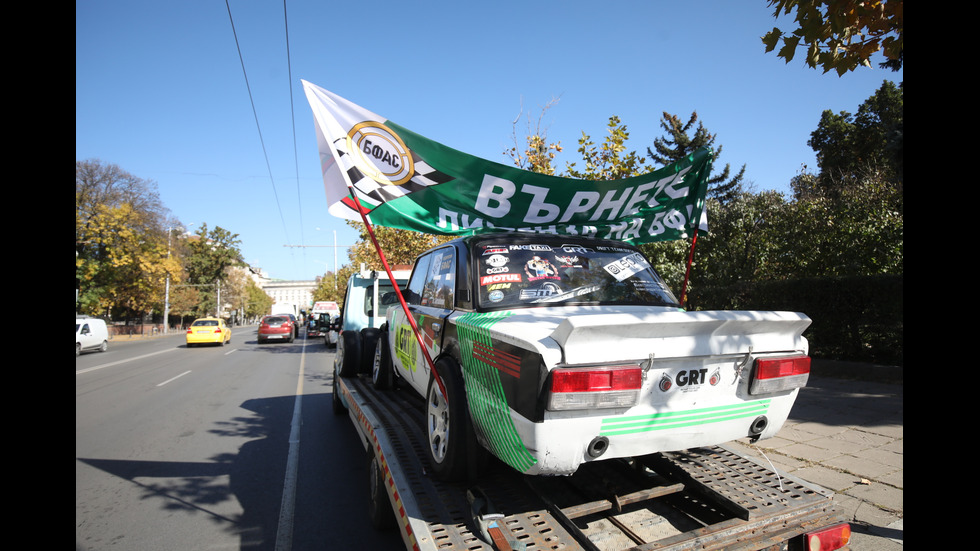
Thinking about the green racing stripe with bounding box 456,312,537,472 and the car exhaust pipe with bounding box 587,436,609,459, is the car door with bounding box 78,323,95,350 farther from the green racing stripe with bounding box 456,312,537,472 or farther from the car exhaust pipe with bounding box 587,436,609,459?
the car exhaust pipe with bounding box 587,436,609,459

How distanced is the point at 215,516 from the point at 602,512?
3232mm

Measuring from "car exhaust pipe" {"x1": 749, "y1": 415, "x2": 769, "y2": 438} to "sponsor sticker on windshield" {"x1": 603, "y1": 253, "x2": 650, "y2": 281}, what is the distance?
1.27m

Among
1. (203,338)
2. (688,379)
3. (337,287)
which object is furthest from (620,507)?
(337,287)

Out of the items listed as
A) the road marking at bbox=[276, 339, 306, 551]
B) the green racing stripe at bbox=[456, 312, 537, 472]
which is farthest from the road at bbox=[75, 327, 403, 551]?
the green racing stripe at bbox=[456, 312, 537, 472]

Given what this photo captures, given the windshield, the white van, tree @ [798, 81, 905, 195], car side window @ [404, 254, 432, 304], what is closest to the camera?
the windshield

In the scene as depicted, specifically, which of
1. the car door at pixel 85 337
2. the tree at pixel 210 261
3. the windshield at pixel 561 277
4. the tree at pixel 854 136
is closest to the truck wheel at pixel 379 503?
the windshield at pixel 561 277

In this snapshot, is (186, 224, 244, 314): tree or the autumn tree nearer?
the autumn tree

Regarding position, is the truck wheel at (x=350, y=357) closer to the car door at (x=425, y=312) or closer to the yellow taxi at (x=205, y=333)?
the car door at (x=425, y=312)

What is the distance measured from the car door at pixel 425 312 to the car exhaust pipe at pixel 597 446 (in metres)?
1.50

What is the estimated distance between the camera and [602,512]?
2.88 metres

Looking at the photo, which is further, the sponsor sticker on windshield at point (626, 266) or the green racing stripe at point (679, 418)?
the sponsor sticker on windshield at point (626, 266)

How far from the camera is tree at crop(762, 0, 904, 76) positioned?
336 centimetres

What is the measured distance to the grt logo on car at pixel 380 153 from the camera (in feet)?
12.4
